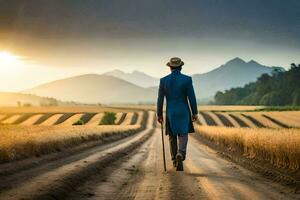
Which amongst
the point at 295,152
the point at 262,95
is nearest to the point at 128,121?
the point at 262,95

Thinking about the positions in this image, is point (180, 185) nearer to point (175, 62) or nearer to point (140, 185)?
point (140, 185)

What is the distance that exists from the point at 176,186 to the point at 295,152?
6.60 meters

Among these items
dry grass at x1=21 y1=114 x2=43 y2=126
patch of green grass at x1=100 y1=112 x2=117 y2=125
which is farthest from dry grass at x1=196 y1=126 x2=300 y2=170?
patch of green grass at x1=100 y1=112 x2=117 y2=125

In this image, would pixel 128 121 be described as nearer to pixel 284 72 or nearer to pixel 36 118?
pixel 36 118

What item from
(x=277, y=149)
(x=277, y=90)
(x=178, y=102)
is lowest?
(x=277, y=149)

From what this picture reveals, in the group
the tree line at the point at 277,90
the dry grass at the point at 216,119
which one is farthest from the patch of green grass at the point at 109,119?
the tree line at the point at 277,90

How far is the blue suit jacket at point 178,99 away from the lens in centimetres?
1502

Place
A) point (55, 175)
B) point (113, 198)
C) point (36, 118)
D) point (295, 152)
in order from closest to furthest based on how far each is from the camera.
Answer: point (113, 198), point (55, 175), point (295, 152), point (36, 118)

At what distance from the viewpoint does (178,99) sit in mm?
15156

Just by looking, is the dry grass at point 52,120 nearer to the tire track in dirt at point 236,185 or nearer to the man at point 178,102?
the man at point 178,102

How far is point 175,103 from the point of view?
15188mm

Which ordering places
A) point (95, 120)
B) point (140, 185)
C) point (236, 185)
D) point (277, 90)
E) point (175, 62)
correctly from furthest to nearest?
point (277, 90), point (95, 120), point (175, 62), point (140, 185), point (236, 185)

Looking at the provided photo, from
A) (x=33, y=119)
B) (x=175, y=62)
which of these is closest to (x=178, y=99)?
(x=175, y=62)

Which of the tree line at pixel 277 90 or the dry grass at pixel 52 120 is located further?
the tree line at pixel 277 90
